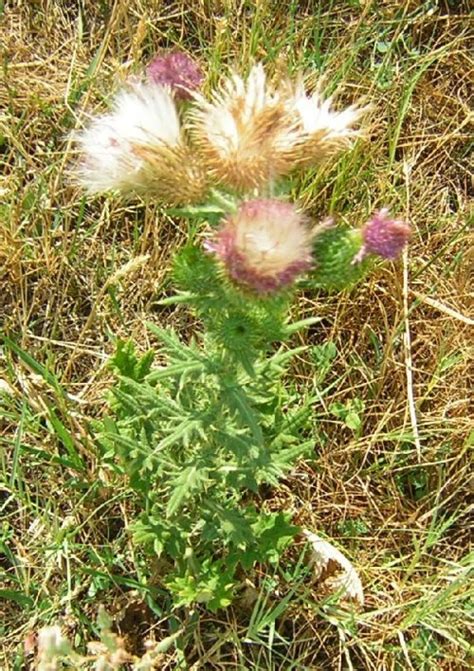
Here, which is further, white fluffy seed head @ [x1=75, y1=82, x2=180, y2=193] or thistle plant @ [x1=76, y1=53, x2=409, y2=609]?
white fluffy seed head @ [x1=75, y1=82, x2=180, y2=193]

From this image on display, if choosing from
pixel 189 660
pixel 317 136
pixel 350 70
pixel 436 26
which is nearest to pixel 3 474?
pixel 189 660

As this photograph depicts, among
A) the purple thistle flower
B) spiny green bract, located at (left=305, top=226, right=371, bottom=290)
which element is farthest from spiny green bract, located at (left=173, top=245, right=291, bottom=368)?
the purple thistle flower

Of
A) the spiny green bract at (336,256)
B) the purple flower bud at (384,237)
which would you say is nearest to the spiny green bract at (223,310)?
the spiny green bract at (336,256)

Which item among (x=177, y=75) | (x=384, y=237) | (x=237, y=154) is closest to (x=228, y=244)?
(x=237, y=154)

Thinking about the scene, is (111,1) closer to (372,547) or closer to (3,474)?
(3,474)

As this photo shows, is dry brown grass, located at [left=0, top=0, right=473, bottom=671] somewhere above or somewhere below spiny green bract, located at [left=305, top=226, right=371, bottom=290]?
below

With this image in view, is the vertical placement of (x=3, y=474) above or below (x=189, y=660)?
above

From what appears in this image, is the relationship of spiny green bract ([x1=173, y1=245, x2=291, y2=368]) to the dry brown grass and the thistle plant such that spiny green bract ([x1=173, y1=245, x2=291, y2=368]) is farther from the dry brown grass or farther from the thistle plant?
the dry brown grass
